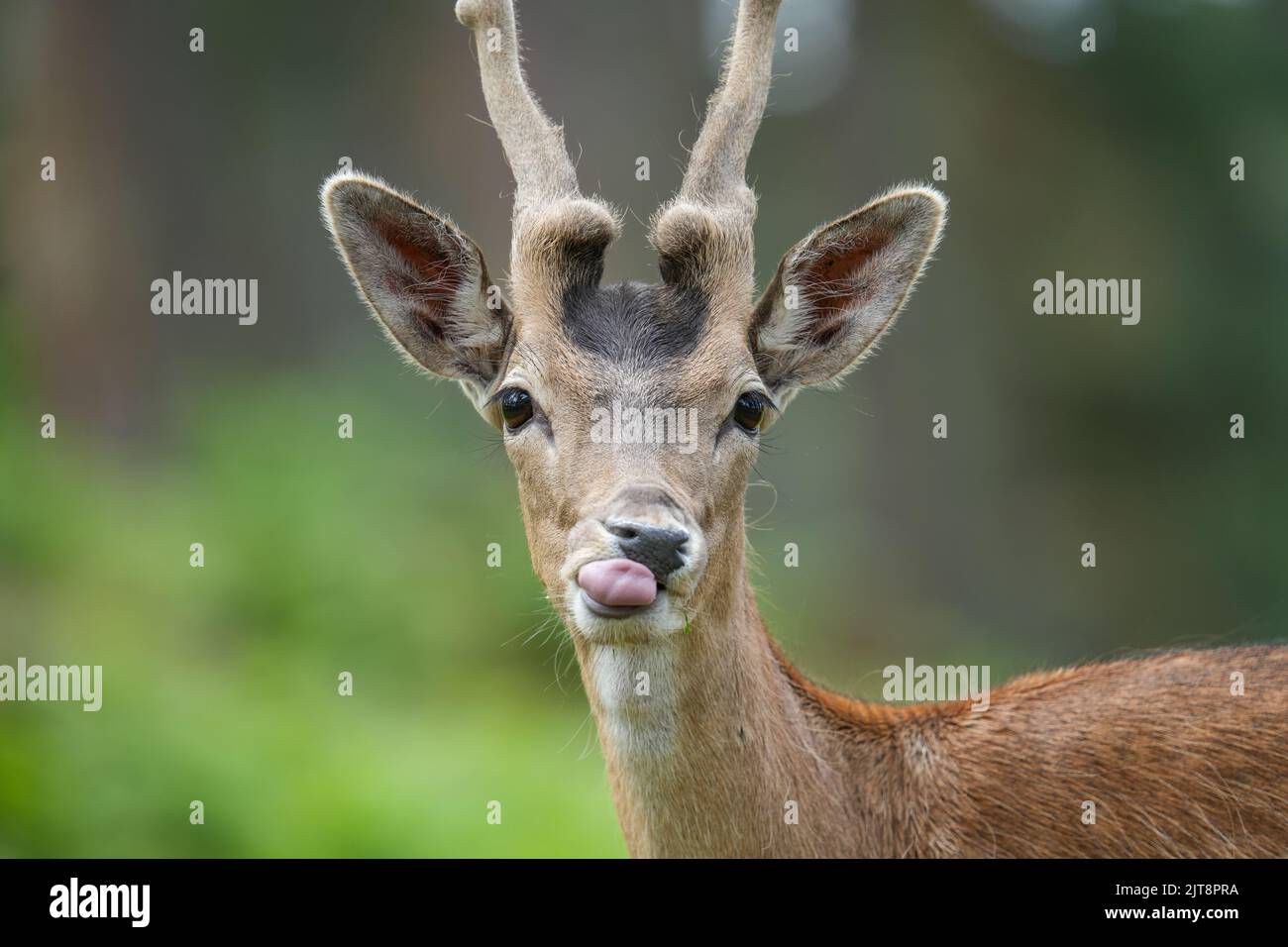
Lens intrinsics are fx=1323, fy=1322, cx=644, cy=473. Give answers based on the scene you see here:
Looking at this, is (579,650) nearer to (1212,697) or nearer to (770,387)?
(770,387)

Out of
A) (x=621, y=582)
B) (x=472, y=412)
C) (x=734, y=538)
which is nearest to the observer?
(x=621, y=582)

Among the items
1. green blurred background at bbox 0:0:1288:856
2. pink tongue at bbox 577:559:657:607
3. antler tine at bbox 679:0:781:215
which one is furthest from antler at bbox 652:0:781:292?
pink tongue at bbox 577:559:657:607

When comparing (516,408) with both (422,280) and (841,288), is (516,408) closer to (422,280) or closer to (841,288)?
(422,280)

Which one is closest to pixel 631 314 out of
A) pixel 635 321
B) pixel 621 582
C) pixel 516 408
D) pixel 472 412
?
pixel 635 321

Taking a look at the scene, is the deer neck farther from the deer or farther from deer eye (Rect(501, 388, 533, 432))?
deer eye (Rect(501, 388, 533, 432))

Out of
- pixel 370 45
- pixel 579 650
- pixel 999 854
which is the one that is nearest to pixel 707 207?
pixel 579 650

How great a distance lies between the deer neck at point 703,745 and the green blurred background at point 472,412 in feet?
5.34

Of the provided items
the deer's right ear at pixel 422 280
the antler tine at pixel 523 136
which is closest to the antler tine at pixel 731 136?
the antler tine at pixel 523 136

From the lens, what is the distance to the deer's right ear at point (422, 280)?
6.84 m

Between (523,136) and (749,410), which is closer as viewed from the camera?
(749,410)

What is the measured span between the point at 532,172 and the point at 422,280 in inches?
32.4

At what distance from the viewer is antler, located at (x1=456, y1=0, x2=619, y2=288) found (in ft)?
22.2

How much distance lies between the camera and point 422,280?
279 inches

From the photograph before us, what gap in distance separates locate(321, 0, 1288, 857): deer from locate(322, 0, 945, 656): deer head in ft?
0.05
